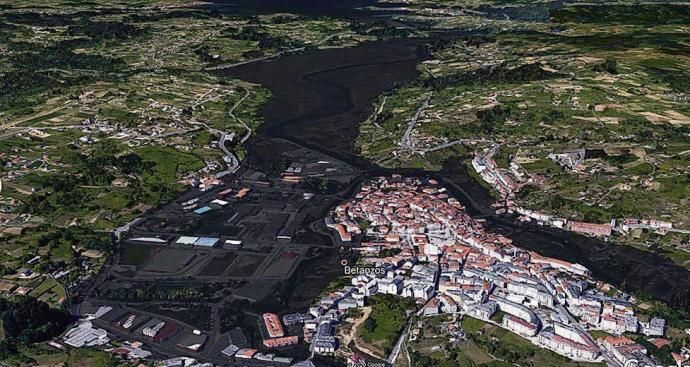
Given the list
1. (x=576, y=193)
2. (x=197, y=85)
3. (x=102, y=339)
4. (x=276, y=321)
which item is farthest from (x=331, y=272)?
(x=197, y=85)

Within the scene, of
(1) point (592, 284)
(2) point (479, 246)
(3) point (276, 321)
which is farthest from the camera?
(2) point (479, 246)

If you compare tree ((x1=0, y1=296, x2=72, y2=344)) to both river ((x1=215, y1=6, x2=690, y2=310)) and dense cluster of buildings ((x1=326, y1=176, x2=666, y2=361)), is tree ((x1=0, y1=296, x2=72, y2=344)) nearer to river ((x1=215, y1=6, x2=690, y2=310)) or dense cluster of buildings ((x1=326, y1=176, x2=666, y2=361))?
dense cluster of buildings ((x1=326, y1=176, x2=666, y2=361))

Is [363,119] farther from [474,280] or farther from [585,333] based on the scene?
[585,333]

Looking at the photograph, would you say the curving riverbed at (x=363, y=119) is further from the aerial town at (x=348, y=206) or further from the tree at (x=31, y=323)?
the tree at (x=31, y=323)

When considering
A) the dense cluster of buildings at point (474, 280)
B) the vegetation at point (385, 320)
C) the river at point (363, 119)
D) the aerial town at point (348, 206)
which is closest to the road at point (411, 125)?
the aerial town at point (348, 206)

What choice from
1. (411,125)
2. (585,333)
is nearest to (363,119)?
(411,125)

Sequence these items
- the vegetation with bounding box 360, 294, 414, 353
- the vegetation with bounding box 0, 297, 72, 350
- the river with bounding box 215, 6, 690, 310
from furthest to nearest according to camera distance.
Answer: the river with bounding box 215, 6, 690, 310 < the vegetation with bounding box 0, 297, 72, 350 < the vegetation with bounding box 360, 294, 414, 353

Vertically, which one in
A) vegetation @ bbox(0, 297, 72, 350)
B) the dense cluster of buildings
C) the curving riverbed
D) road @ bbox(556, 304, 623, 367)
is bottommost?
the curving riverbed

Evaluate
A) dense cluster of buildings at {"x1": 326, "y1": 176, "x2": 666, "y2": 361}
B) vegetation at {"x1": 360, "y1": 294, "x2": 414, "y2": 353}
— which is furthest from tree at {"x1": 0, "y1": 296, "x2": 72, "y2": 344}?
vegetation at {"x1": 360, "y1": 294, "x2": 414, "y2": 353}

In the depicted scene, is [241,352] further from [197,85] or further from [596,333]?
[197,85]
